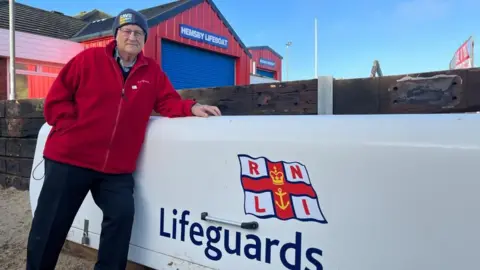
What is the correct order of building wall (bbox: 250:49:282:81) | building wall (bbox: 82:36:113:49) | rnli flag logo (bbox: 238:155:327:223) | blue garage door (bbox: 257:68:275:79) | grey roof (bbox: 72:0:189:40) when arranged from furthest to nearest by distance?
blue garage door (bbox: 257:68:275:79) < building wall (bbox: 250:49:282:81) < grey roof (bbox: 72:0:189:40) < building wall (bbox: 82:36:113:49) < rnli flag logo (bbox: 238:155:327:223)

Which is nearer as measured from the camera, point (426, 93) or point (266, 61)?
point (426, 93)

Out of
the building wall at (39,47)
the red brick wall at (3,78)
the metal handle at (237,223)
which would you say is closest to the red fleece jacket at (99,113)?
the metal handle at (237,223)

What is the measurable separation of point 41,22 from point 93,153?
1492 cm

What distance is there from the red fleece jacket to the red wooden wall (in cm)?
1114

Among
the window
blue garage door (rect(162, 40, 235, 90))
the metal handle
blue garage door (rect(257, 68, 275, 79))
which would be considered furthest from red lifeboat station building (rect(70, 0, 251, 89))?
blue garage door (rect(257, 68, 275, 79))

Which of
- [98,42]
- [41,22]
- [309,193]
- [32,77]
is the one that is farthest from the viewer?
[41,22]

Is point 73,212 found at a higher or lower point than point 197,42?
lower

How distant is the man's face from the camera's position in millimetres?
2406

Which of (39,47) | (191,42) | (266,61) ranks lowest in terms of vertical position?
(39,47)

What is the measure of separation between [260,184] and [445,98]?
143 centimetres

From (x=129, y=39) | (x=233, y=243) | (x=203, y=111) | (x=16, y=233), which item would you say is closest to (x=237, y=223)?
(x=233, y=243)

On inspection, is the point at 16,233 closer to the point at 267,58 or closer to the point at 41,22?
the point at 41,22

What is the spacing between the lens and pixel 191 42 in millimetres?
15344

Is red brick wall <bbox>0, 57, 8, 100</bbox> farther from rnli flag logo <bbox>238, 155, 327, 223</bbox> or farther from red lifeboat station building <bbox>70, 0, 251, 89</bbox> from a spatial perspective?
rnli flag logo <bbox>238, 155, 327, 223</bbox>
